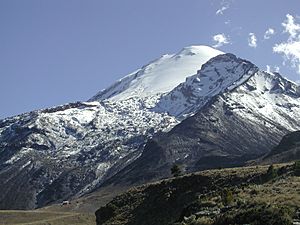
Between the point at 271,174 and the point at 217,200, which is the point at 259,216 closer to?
the point at 217,200

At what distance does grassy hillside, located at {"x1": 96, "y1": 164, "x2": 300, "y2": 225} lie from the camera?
115 ft

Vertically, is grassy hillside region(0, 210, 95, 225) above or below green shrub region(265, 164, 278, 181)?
above

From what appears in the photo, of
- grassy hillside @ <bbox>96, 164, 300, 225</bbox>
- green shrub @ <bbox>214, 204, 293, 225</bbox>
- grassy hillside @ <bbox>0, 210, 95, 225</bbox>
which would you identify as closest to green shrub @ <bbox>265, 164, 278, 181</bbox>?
grassy hillside @ <bbox>96, 164, 300, 225</bbox>

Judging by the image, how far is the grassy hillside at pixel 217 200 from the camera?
34.9 metres

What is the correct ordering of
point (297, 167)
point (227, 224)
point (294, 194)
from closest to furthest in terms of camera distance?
point (227, 224)
point (294, 194)
point (297, 167)

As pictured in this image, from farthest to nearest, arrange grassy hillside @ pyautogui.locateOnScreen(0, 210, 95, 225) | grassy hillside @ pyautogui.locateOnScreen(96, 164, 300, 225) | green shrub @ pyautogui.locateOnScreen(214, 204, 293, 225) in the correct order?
grassy hillside @ pyautogui.locateOnScreen(0, 210, 95, 225) < grassy hillside @ pyautogui.locateOnScreen(96, 164, 300, 225) < green shrub @ pyautogui.locateOnScreen(214, 204, 293, 225)

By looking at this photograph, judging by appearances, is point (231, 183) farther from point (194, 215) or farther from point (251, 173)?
point (194, 215)

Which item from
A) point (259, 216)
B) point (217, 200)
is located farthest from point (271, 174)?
point (259, 216)

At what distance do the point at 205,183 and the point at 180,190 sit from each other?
3167 mm

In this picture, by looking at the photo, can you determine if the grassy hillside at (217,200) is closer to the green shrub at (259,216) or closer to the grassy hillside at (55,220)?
the green shrub at (259,216)

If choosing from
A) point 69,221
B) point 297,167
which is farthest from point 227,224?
point 69,221

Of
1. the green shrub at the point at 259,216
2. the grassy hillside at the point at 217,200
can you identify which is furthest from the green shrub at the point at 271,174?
the green shrub at the point at 259,216

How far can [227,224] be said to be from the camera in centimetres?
3488

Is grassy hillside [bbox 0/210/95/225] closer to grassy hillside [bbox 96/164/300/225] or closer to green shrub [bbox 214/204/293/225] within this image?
grassy hillside [bbox 96/164/300/225]
